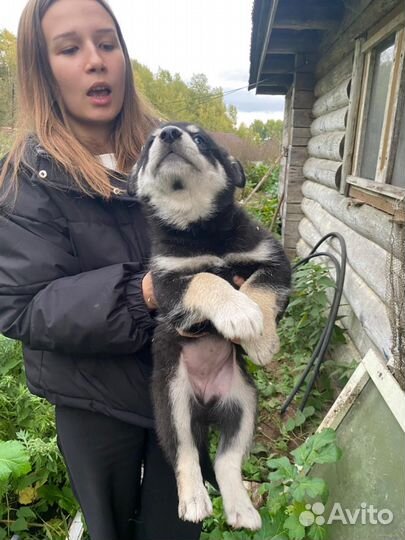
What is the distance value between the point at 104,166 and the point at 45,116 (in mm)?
311

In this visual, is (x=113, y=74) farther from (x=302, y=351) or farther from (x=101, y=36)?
(x=302, y=351)

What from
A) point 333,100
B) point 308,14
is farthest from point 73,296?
point 333,100

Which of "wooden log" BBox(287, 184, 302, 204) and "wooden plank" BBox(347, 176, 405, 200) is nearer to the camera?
"wooden plank" BBox(347, 176, 405, 200)

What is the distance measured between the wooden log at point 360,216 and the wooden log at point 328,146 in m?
0.39

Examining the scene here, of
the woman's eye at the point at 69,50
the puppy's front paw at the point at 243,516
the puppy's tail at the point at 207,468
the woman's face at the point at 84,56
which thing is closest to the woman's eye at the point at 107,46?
the woman's face at the point at 84,56

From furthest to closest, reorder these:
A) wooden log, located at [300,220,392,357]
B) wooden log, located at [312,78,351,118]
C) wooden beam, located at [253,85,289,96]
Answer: wooden beam, located at [253,85,289,96] < wooden log, located at [312,78,351,118] < wooden log, located at [300,220,392,357]

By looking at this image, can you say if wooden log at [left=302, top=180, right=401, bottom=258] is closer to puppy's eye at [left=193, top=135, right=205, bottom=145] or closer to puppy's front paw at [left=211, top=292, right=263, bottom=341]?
puppy's front paw at [left=211, top=292, right=263, bottom=341]

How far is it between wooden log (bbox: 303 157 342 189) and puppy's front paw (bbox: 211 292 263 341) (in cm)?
273

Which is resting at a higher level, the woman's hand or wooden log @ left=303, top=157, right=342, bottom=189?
wooden log @ left=303, top=157, right=342, bottom=189

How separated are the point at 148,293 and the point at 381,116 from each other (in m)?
2.40

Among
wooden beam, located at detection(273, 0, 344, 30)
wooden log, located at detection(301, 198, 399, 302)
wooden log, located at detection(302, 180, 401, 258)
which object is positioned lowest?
wooden log, located at detection(301, 198, 399, 302)

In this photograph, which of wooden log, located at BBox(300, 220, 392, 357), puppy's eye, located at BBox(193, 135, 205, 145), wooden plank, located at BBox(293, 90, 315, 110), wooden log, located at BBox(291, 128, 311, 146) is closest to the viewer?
puppy's eye, located at BBox(193, 135, 205, 145)

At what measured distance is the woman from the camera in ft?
4.85

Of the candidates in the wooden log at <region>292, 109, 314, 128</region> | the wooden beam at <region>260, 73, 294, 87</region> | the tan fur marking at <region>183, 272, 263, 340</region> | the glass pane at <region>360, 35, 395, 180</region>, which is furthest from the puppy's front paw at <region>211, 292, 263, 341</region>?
the wooden beam at <region>260, 73, 294, 87</region>
